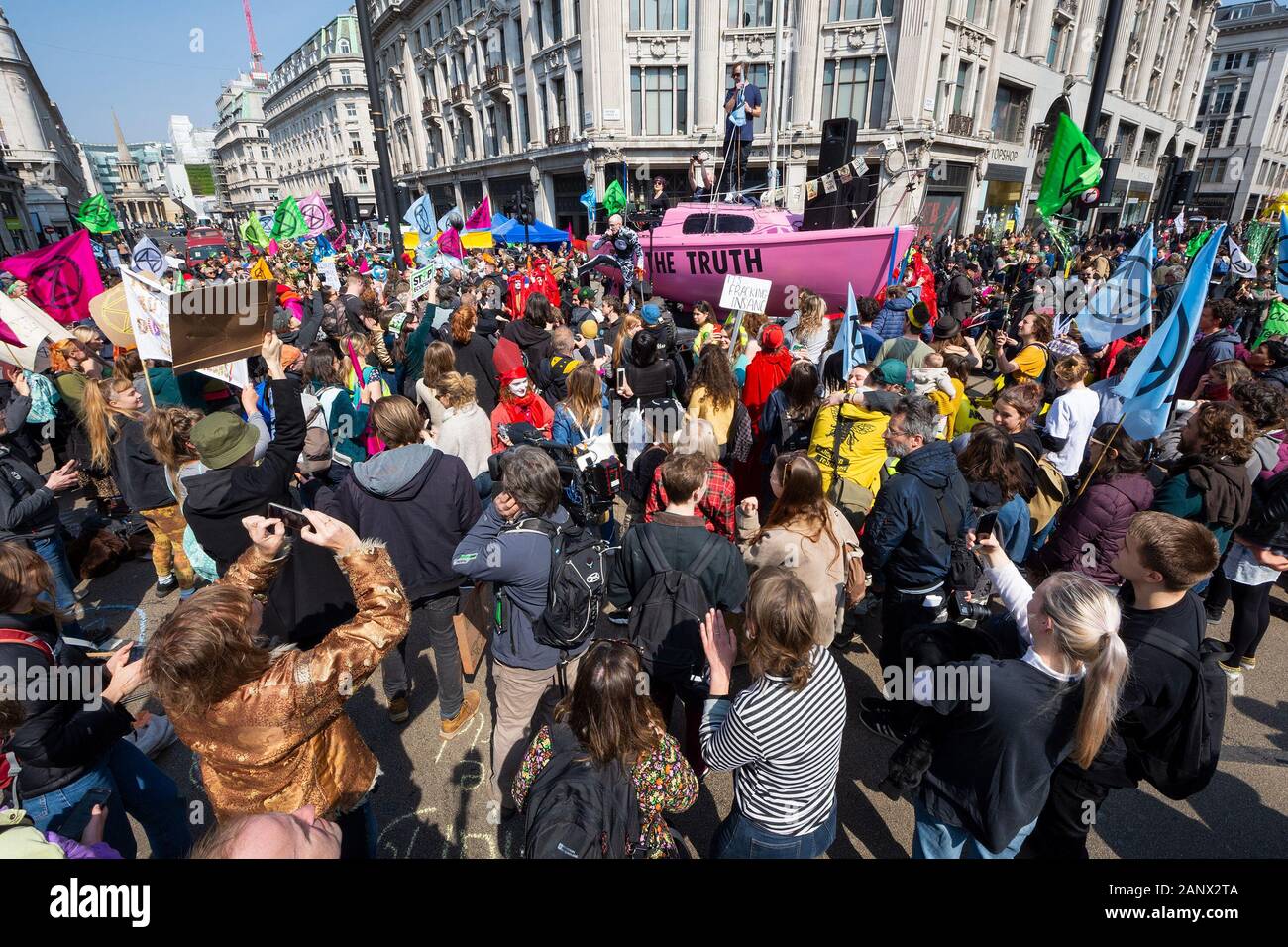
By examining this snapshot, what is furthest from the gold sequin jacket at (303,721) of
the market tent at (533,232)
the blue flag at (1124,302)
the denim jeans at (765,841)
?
the market tent at (533,232)

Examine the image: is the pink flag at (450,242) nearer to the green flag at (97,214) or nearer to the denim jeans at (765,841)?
the denim jeans at (765,841)

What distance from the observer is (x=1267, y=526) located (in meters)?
3.21

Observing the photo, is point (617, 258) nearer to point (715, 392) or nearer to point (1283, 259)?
point (715, 392)

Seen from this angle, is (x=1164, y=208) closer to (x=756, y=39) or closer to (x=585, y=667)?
(x=756, y=39)

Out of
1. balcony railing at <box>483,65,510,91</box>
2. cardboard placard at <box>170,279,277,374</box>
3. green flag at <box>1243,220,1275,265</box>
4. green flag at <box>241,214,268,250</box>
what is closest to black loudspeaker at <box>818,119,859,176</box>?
green flag at <box>1243,220,1275,265</box>

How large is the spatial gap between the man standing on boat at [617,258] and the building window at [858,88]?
53.1 feet

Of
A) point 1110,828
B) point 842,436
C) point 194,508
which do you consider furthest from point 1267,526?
point 194,508

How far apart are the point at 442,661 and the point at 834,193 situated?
37.1 feet

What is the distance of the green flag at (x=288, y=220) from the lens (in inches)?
557

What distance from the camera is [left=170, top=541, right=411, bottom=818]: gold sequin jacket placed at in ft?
5.64

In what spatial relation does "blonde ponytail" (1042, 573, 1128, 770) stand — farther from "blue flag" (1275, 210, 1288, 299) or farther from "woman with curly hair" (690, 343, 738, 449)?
"blue flag" (1275, 210, 1288, 299)

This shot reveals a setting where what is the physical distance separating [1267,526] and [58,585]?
7751 millimetres

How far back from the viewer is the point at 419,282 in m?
9.01
